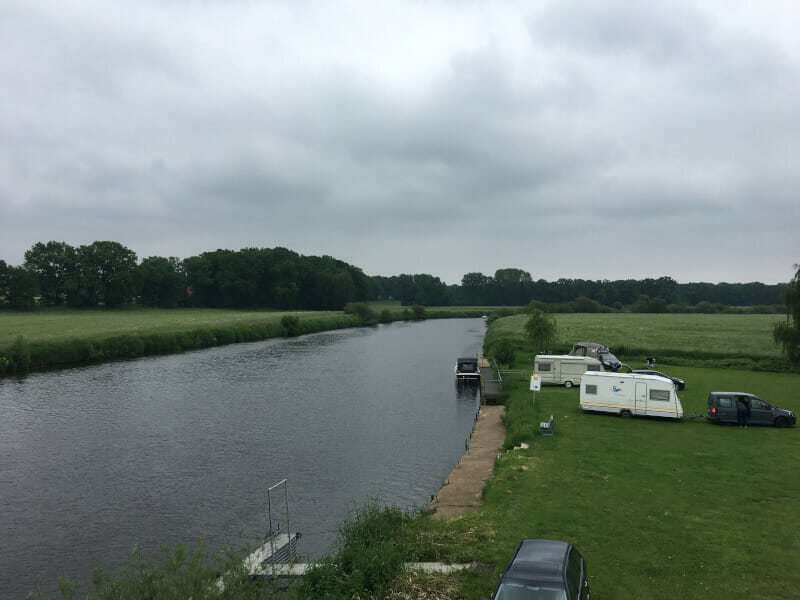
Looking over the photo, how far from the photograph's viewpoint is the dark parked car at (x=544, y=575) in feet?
28.7

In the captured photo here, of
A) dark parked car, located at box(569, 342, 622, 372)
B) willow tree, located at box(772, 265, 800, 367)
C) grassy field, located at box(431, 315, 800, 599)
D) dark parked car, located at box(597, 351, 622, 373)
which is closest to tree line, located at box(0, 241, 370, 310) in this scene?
dark parked car, located at box(569, 342, 622, 372)

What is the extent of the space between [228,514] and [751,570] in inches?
644

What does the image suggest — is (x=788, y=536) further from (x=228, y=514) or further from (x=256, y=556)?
(x=228, y=514)

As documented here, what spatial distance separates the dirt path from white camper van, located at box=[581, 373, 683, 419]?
5.55 metres

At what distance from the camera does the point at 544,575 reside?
29.7 feet

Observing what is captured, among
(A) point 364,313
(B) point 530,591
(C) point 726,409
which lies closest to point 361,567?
(B) point 530,591

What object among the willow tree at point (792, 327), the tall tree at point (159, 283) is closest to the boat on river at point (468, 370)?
the willow tree at point (792, 327)

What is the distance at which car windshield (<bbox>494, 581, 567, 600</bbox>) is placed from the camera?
8648 mm

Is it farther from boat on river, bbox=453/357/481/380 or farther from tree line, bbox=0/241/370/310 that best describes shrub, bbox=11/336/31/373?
tree line, bbox=0/241/370/310

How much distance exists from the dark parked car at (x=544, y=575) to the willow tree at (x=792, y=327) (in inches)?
1748

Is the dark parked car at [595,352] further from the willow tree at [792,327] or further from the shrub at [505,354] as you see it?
the willow tree at [792,327]

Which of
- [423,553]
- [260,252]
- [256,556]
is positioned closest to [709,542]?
[423,553]

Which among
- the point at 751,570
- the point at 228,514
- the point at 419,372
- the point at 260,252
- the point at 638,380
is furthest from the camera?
the point at 260,252

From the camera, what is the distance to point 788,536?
1384 centimetres
